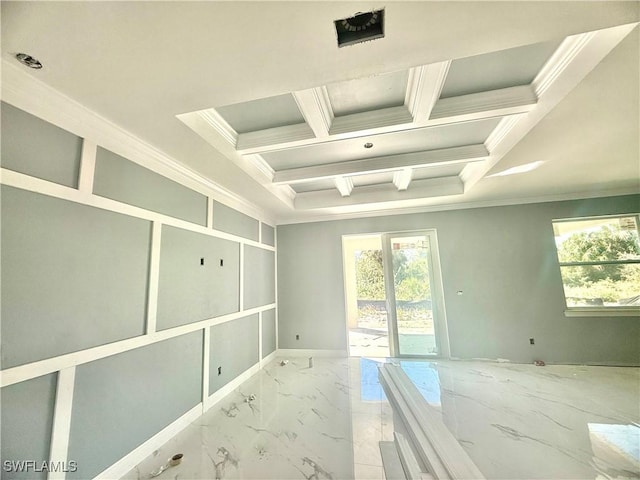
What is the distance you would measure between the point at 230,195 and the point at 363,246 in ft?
16.2

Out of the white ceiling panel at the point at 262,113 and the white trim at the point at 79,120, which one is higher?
the white ceiling panel at the point at 262,113

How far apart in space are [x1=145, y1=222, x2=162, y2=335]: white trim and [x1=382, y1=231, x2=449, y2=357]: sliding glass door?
3.63 m

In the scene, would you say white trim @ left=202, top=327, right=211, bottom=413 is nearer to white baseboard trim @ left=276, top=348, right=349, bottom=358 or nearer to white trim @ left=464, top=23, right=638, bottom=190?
white baseboard trim @ left=276, top=348, right=349, bottom=358

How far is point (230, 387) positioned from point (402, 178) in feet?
11.7

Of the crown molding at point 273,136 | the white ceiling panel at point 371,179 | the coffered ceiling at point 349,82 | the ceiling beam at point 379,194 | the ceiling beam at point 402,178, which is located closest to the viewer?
the coffered ceiling at point 349,82

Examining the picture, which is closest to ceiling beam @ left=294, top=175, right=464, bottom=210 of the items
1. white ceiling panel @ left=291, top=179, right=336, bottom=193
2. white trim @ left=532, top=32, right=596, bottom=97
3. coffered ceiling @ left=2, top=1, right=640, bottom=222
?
white ceiling panel @ left=291, top=179, right=336, bottom=193

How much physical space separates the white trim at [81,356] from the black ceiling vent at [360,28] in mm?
2404

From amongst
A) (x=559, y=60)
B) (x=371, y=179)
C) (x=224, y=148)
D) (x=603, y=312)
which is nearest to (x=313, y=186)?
(x=371, y=179)

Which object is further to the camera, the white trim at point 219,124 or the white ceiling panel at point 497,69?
the white trim at point 219,124

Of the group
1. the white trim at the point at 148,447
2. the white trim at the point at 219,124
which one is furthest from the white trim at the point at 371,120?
the white trim at the point at 148,447

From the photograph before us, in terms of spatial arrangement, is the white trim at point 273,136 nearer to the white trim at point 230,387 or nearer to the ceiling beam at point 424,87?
the ceiling beam at point 424,87

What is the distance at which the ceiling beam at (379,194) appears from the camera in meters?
3.85

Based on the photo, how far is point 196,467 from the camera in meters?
1.88

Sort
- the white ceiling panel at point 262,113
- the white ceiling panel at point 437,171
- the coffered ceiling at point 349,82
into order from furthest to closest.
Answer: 1. the white ceiling panel at point 437,171
2. the white ceiling panel at point 262,113
3. the coffered ceiling at point 349,82
